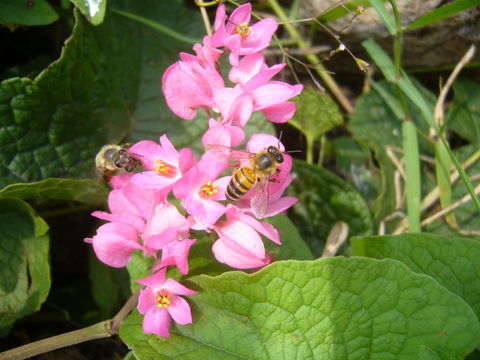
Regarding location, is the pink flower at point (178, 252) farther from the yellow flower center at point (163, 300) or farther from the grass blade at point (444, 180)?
the grass blade at point (444, 180)

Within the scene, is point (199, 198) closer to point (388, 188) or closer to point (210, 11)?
point (388, 188)

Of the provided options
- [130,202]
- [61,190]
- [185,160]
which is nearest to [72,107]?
[61,190]

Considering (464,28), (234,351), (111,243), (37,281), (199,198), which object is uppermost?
(464,28)

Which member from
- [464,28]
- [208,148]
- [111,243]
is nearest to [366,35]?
[464,28]

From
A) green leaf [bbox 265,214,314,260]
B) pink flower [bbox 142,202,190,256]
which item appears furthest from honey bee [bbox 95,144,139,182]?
green leaf [bbox 265,214,314,260]

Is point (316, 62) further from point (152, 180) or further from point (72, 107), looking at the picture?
point (152, 180)

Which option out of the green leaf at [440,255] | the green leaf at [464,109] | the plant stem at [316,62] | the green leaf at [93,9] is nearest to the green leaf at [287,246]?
the green leaf at [440,255]
